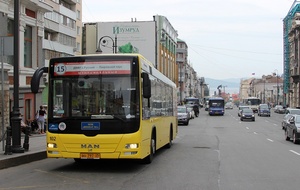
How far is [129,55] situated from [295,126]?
13.1 metres

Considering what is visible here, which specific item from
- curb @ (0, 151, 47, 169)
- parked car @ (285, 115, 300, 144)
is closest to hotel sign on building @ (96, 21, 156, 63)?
parked car @ (285, 115, 300, 144)

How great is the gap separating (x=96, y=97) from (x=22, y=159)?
11.3ft

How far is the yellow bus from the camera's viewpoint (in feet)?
34.9

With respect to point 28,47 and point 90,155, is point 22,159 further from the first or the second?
point 28,47

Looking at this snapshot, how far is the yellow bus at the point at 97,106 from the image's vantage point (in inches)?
419

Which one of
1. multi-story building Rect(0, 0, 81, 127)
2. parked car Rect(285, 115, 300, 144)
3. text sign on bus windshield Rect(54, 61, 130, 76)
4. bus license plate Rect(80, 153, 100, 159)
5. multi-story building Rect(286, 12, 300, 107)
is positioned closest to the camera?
bus license plate Rect(80, 153, 100, 159)

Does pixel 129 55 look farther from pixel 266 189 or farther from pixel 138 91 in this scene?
pixel 266 189

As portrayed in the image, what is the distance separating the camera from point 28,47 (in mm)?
24484

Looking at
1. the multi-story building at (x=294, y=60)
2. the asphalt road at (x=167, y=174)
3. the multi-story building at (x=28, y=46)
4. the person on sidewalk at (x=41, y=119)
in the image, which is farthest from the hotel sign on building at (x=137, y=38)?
the asphalt road at (x=167, y=174)

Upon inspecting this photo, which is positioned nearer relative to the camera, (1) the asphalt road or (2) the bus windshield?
(1) the asphalt road

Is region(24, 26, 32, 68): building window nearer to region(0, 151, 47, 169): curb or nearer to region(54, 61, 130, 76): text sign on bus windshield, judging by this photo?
region(0, 151, 47, 169): curb

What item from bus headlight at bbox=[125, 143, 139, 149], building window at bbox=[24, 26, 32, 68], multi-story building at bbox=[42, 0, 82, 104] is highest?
multi-story building at bbox=[42, 0, 82, 104]

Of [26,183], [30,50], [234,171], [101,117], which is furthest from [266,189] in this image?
[30,50]

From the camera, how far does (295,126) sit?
69.7 feet
